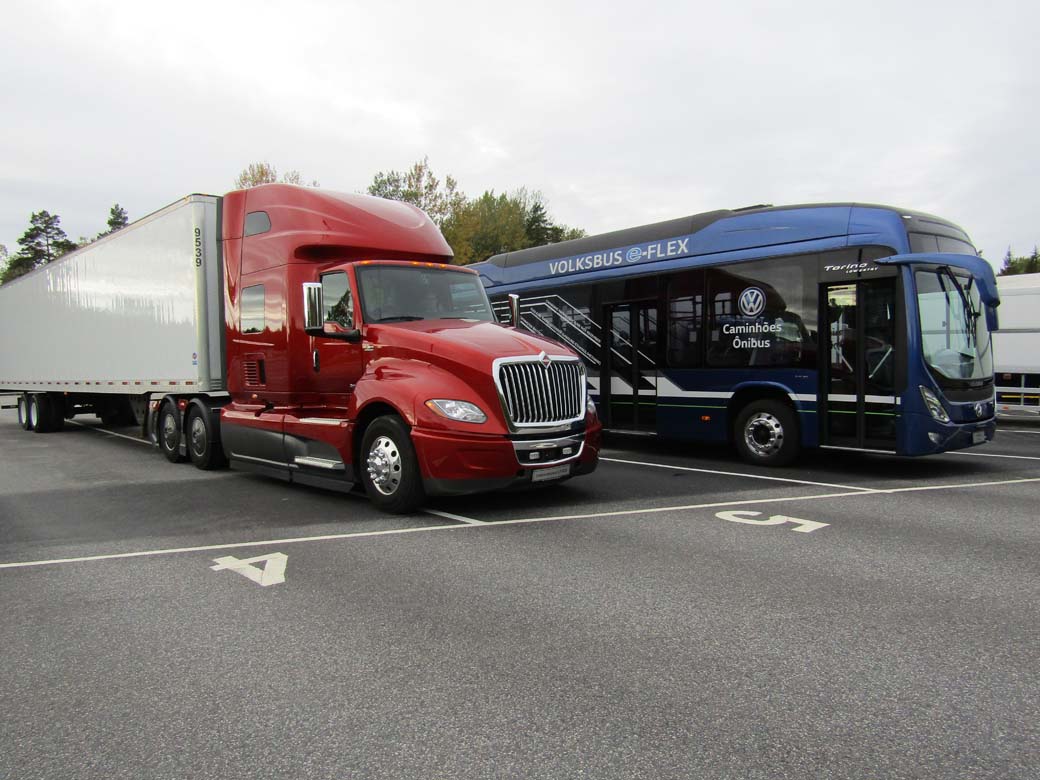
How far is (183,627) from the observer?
14.8ft

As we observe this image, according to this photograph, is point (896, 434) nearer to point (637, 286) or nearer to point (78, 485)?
point (637, 286)

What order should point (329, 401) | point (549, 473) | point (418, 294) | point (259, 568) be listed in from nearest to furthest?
point (259, 568) → point (549, 473) → point (418, 294) → point (329, 401)

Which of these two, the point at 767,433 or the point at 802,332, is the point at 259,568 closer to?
the point at 767,433

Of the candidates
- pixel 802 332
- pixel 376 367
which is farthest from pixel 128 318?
pixel 802 332

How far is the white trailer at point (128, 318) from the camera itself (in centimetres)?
1089

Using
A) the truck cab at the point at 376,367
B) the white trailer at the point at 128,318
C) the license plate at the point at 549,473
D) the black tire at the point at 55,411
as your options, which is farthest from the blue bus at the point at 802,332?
the black tire at the point at 55,411

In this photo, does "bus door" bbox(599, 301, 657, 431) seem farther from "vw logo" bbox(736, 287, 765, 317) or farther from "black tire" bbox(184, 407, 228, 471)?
"black tire" bbox(184, 407, 228, 471)

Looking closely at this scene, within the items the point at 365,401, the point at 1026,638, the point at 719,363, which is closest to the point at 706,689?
the point at 1026,638

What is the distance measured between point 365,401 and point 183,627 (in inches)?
143

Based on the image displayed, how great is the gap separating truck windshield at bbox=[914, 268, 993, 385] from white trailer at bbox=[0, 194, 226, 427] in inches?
366

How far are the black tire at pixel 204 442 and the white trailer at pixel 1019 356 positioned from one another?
52.5 feet

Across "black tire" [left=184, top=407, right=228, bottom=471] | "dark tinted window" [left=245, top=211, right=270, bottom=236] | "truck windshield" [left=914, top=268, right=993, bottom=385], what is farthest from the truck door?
"truck windshield" [left=914, top=268, right=993, bottom=385]

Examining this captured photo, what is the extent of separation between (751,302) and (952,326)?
8.23ft

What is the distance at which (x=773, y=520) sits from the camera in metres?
7.23
